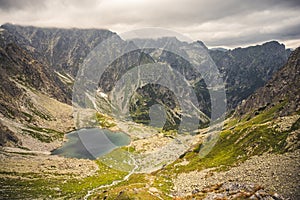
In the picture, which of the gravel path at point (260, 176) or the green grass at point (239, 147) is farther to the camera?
the green grass at point (239, 147)

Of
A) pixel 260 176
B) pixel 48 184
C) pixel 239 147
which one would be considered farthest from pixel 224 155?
pixel 48 184

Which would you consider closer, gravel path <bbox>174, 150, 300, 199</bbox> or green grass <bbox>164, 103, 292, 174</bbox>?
gravel path <bbox>174, 150, 300, 199</bbox>

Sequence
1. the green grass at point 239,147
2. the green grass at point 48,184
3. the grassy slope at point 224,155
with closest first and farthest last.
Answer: the grassy slope at point 224,155, the green grass at point 239,147, the green grass at point 48,184

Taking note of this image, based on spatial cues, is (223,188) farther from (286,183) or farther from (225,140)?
(225,140)

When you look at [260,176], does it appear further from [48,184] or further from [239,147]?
Answer: [48,184]

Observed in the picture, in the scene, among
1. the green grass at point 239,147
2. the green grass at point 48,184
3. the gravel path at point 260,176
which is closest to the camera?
the gravel path at point 260,176

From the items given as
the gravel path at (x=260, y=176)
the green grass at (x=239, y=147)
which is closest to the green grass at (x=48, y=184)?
the green grass at (x=239, y=147)

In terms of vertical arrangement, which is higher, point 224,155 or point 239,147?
point 239,147

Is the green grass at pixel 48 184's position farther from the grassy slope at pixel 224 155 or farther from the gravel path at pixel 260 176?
the gravel path at pixel 260 176

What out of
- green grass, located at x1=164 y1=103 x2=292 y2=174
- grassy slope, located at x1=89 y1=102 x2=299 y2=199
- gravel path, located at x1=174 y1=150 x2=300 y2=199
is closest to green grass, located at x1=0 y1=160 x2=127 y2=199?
grassy slope, located at x1=89 y1=102 x2=299 y2=199

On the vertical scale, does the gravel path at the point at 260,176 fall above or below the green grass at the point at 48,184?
above

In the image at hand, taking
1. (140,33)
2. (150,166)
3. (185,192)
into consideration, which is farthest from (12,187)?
(140,33)

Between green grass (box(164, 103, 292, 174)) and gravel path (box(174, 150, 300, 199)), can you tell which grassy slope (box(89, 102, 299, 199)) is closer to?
green grass (box(164, 103, 292, 174))
